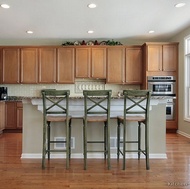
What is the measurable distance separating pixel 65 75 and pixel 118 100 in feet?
10.1

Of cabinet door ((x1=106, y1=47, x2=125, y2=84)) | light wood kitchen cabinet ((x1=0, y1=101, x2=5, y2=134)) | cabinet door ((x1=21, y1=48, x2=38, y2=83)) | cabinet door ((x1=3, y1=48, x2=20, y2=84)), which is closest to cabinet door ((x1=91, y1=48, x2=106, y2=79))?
cabinet door ((x1=106, y1=47, x2=125, y2=84))

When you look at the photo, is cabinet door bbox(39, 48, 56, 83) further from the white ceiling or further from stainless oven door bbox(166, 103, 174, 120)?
stainless oven door bbox(166, 103, 174, 120)

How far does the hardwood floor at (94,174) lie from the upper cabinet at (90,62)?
321cm

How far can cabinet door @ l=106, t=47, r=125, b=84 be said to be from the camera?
6273 mm

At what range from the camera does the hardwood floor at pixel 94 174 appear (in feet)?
8.38

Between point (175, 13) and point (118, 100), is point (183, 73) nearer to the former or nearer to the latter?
point (175, 13)

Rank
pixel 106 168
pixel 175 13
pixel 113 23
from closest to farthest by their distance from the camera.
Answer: pixel 106 168 → pixel 175 13 → pixel 113 23

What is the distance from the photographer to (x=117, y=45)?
628 centimetres

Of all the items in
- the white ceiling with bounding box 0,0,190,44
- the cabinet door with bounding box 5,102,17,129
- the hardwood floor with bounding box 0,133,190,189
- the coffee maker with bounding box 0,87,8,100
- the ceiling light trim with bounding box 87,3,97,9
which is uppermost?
the white ceiling with bounding box 0,0,190,44

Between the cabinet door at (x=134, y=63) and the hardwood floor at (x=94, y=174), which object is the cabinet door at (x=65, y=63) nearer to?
the cabinet door at (x=134, y=63)

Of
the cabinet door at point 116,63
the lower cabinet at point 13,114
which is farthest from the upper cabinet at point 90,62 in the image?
the lower cabinet at point 13,114

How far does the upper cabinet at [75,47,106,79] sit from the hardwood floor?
10.5 ft

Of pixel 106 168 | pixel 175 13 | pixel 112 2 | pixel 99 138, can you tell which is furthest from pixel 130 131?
pixel 175 13

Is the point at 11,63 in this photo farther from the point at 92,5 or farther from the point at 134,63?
the point at 134,63
